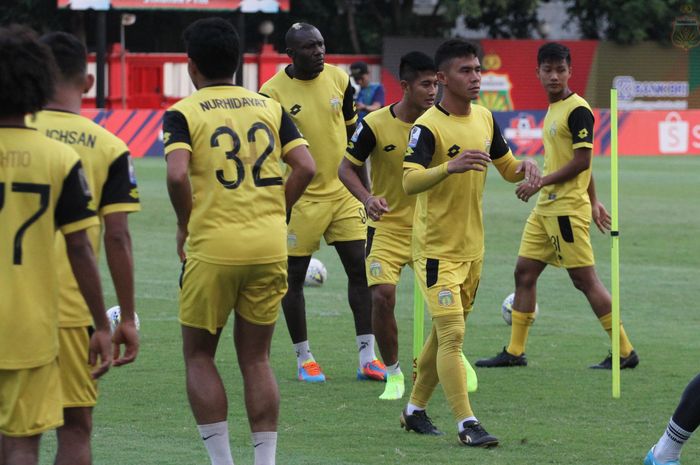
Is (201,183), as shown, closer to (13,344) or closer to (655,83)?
(13,344)

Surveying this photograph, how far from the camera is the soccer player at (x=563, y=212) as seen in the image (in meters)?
9.66

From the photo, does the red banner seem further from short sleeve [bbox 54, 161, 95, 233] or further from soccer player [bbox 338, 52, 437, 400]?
short sleeve [bbox 54, 161, 95, 233]

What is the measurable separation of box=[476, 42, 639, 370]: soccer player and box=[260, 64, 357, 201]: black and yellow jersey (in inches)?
58.1

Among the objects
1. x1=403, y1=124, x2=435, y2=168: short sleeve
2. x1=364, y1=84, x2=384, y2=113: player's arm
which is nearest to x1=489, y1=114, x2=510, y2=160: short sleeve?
x1=403, y1=124, x2=435, y2=168: short sleeve

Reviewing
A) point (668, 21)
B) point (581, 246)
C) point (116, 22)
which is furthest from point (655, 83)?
point (581, 246)

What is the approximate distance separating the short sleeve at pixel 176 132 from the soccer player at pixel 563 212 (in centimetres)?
403

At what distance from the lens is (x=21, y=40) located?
468cm

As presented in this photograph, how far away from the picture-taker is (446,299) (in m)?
7.41

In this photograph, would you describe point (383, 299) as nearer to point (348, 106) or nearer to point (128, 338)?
point (348, 106)

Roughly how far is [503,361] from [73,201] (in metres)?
5.73

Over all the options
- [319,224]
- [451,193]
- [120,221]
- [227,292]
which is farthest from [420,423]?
[120,221]

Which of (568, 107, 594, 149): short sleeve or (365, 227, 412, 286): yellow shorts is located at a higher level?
(568, 107, 594, 149): short sleeve

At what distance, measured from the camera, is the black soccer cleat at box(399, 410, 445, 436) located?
7641mm

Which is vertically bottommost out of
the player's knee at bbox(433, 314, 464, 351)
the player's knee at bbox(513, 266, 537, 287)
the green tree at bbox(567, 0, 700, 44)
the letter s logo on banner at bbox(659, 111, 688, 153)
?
the player's knee at bbox(433, 314, 464, 351)
